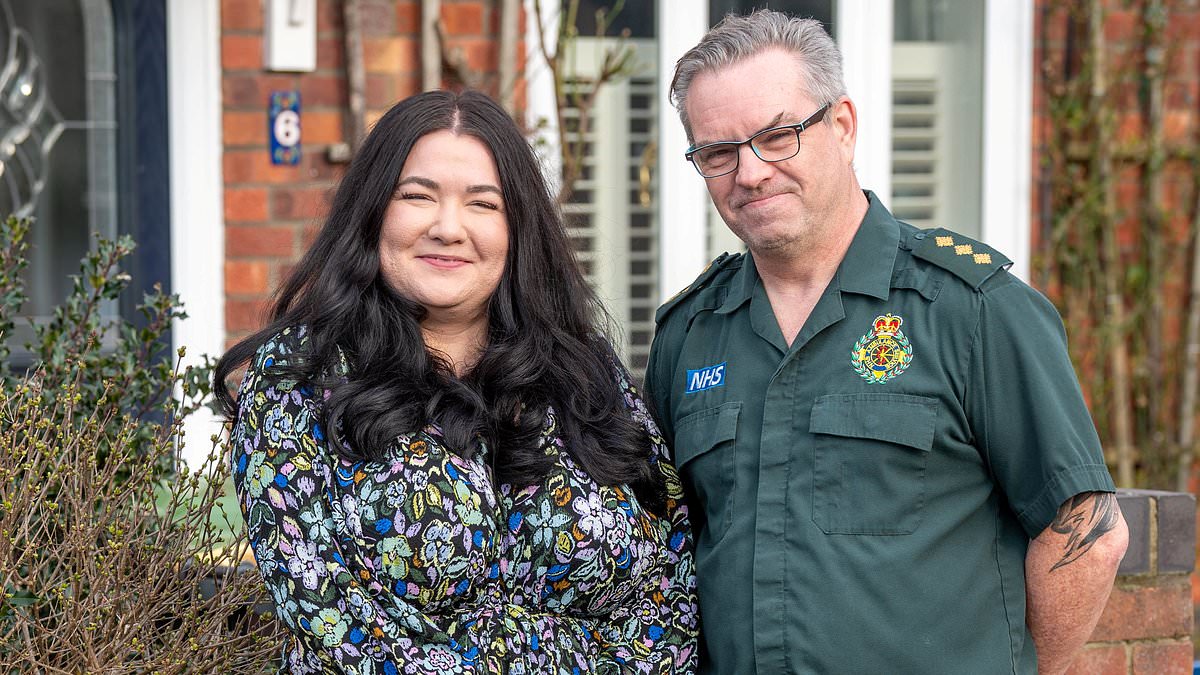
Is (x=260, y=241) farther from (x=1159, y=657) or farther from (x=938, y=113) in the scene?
(x=1159, y=657)

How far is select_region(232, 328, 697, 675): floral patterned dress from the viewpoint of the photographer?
1.89m

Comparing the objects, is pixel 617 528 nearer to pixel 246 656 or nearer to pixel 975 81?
pixel 246 656

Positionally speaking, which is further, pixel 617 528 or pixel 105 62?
pixel 105 62

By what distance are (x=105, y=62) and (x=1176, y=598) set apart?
3.42 meters

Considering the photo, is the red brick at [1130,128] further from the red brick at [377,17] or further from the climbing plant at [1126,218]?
the red brick at [377,17]

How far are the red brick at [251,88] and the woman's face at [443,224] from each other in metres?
2.18

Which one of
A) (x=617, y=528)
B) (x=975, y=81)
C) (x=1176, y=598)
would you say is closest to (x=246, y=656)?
(x=617, y=528)

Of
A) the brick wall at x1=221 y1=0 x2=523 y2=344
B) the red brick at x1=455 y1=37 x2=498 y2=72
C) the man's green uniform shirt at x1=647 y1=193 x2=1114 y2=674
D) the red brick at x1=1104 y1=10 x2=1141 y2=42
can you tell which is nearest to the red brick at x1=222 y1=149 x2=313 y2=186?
the brick wall at x1=221 y1=0 x2=523 y2=344

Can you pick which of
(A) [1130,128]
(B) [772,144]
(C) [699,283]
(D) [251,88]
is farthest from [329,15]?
(A) [1130,128]

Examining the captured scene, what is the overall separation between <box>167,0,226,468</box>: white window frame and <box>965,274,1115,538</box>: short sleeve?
108 inches

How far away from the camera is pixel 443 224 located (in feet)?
6.86

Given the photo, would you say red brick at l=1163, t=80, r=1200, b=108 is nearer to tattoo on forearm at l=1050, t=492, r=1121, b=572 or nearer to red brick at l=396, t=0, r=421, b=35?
red brick at l=396, t=0, r=421, b=35

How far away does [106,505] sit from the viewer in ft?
7.39

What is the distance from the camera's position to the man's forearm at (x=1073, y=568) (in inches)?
80.0
